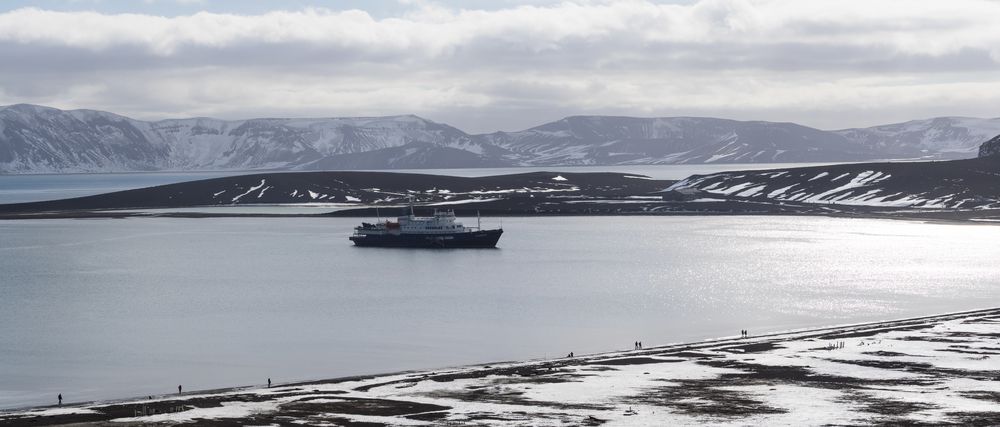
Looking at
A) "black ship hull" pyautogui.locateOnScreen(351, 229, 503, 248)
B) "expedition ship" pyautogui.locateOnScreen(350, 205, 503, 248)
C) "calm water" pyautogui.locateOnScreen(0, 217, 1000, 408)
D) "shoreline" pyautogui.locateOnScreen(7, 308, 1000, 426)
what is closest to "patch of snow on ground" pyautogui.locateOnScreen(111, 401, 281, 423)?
"shoreline" pyautogui.locateOnScreen(7, 308, 1000, 426)

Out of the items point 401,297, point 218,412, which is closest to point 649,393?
point 218,412

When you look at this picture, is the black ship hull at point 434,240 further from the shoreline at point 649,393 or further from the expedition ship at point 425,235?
the shoreline at point 649,393

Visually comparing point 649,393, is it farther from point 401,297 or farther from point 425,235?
point 425,235

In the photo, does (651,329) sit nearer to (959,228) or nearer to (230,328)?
(230,328)

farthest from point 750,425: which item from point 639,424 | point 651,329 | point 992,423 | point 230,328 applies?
point 230,328

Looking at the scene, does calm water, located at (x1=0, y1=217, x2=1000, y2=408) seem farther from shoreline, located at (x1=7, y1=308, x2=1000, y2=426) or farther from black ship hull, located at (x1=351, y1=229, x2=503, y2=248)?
shoreline, located at (x1=7, y1=308, x2=1000, y2=426)

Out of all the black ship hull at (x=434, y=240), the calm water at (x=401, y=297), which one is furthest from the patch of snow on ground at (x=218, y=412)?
the black ship hull at (x=434, y=240)
